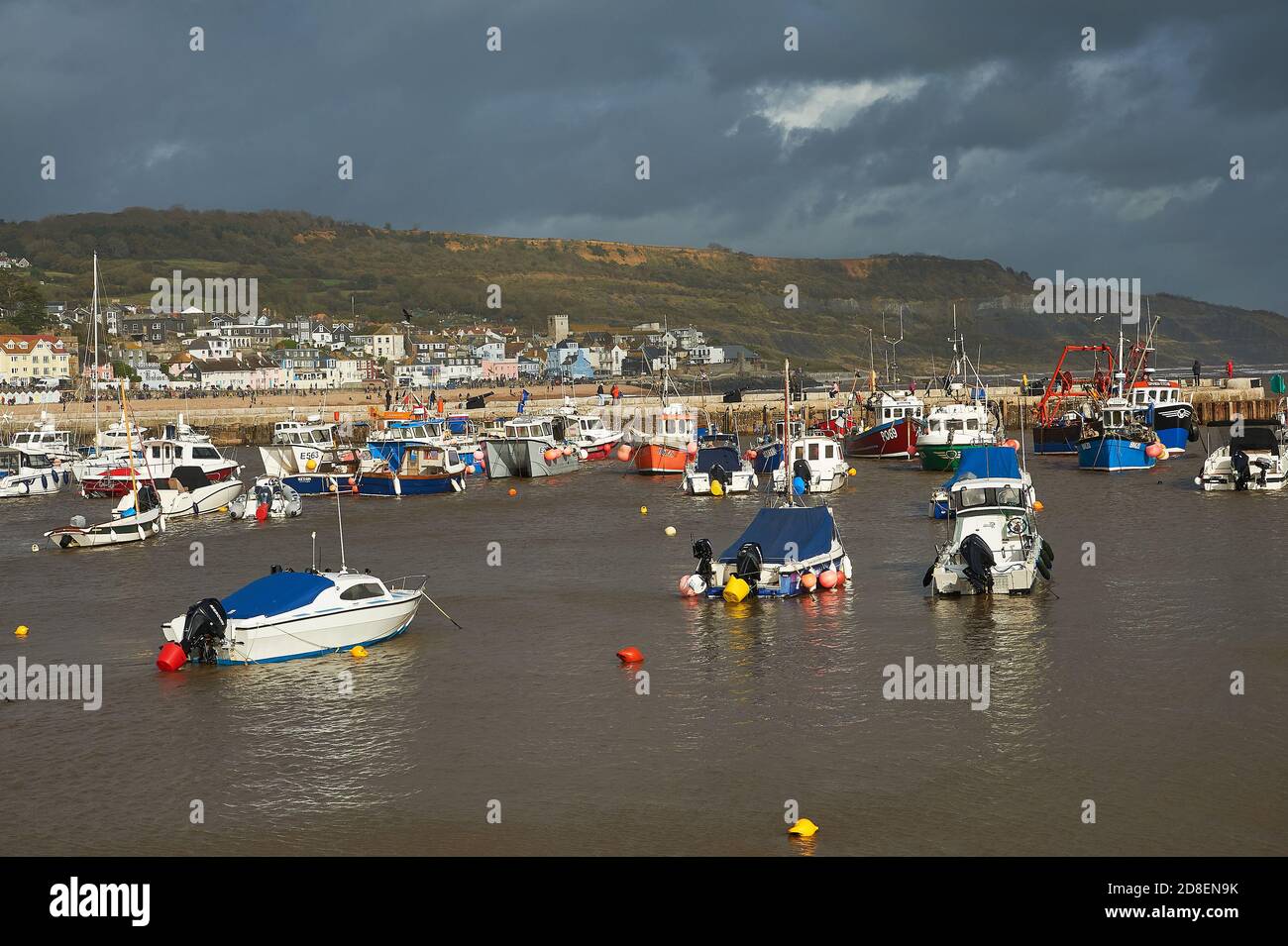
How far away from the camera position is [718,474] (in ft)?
183

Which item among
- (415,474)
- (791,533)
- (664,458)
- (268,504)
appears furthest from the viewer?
(664,458)

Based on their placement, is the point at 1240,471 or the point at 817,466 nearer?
the point at 1240,471

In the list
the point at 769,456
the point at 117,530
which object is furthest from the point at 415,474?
the point at 769,456

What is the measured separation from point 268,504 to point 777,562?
89.7 ft

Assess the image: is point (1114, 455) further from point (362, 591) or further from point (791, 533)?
point (362, 591)

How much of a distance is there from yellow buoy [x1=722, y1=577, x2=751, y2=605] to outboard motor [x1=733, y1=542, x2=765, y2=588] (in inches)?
12.1

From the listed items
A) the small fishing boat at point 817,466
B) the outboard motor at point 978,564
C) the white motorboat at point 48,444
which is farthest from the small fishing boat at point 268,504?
the outboard motor at point 978,564

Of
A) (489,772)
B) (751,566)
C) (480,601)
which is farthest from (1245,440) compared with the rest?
(489,772)

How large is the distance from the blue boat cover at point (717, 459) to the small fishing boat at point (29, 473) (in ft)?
103

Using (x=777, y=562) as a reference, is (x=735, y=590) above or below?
below

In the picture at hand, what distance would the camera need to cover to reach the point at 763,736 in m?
20.6

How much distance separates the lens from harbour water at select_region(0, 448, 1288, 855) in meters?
17.1

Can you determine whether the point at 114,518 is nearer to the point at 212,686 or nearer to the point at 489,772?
the point at 212,686

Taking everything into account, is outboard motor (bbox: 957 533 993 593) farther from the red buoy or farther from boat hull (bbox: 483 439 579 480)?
boat hull (bbox: 483 439 579 480)
